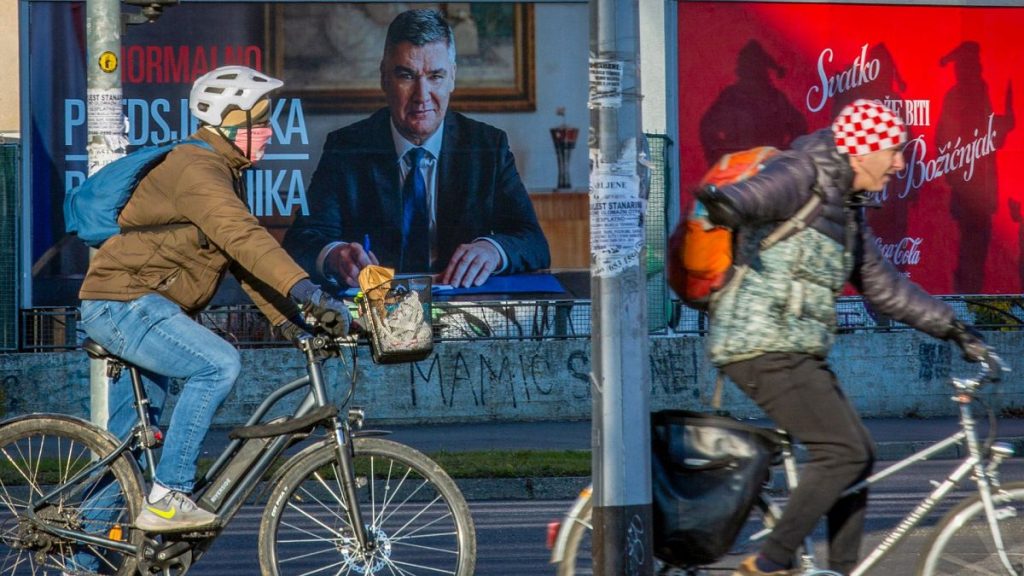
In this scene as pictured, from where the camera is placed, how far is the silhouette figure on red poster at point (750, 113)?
17672 millimetres

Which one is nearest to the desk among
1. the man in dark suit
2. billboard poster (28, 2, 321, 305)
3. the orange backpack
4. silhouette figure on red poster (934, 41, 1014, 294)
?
the man in dark suit

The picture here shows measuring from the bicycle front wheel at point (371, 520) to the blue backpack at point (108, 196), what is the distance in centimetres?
110

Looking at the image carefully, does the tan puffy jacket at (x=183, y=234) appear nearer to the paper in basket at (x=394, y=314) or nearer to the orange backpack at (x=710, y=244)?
the paper in basket at (x=394, y=314)

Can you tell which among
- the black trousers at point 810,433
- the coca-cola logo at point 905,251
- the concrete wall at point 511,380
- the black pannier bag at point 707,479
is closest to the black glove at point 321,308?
the black pannier bag at point 707,479

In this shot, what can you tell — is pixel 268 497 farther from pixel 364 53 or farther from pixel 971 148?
pixel 971 148

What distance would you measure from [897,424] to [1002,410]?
6.13 ft

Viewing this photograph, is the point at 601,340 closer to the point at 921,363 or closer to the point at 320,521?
the point at 320,521

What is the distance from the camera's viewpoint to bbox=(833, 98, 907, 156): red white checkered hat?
476 centimetres

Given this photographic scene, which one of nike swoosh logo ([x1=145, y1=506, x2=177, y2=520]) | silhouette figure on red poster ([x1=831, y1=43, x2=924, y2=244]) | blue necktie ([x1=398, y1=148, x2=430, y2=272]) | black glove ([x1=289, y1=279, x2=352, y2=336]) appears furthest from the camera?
silhouette figure on red poster ([x1=831, y1=43, x2=924, y2=244])

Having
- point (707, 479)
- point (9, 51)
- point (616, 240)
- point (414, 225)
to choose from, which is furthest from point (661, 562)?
point (9, 51)

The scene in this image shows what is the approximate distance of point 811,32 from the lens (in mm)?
17938

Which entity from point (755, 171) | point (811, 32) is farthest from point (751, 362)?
point (811, 32)

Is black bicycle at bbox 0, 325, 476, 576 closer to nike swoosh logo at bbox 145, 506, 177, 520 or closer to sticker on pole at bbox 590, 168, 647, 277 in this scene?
nike swoosh logo at bbox 145, 506, 177, 520

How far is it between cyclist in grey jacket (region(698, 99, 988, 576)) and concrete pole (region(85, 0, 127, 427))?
519 centimetres
